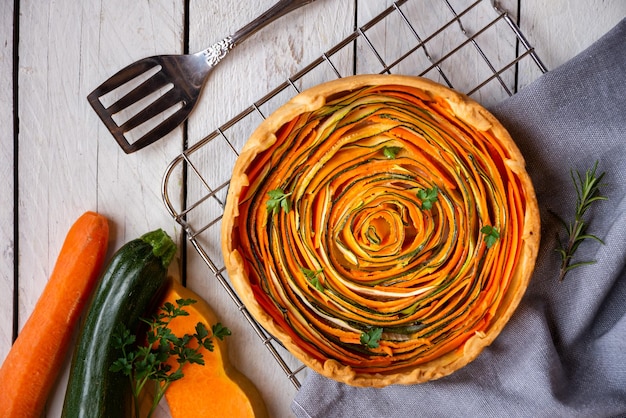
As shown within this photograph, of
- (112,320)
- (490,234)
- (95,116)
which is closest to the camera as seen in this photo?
(490,234)

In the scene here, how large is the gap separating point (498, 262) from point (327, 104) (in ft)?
1.38

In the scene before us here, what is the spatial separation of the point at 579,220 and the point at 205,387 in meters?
0.81

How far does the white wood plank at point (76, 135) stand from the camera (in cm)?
150

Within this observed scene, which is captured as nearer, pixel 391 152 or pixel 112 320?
pixel 391 152

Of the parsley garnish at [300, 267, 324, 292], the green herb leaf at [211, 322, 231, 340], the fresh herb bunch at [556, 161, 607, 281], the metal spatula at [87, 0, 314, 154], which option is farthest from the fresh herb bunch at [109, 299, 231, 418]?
the fresh herb bunch at [556, 161, 607, 281]

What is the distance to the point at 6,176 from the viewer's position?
1.54 meters

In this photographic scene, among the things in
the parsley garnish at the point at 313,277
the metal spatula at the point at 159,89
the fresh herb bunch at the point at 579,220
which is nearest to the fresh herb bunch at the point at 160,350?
the parsley garnish at the point at 313,277

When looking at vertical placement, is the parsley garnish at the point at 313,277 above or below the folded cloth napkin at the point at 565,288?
above

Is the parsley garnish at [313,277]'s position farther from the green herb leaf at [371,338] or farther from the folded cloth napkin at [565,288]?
the folded cloth napkin at [565,288]

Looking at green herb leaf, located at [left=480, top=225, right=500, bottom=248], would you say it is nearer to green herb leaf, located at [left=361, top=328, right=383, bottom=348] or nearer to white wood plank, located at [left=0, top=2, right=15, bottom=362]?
green herb leaf, located at [left=361, top=328, right=383, bottom=348]

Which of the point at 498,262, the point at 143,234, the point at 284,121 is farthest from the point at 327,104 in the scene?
the point at 143,234

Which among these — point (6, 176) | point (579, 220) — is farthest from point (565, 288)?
point (6, 176)

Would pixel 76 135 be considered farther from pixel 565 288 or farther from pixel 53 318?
pixel 565 288

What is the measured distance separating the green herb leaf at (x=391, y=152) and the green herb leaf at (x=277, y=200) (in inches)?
7.6
